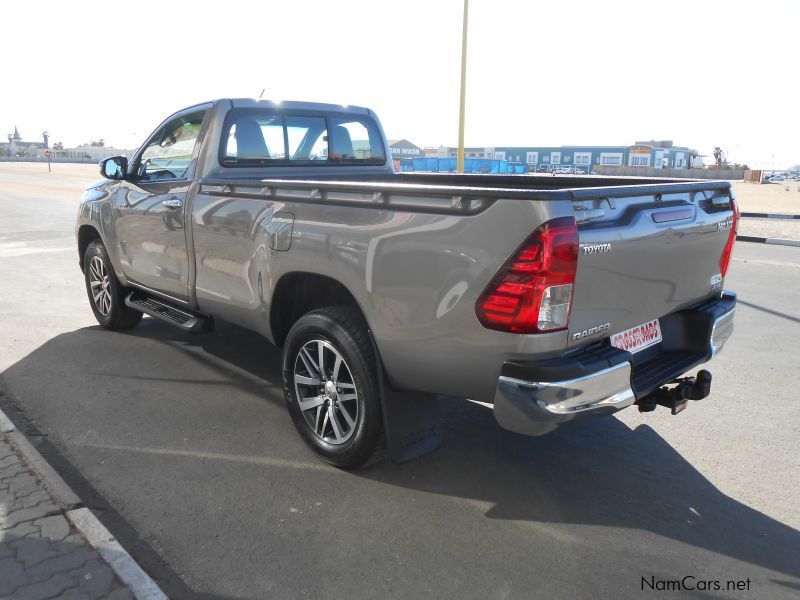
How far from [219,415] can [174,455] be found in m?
0.59

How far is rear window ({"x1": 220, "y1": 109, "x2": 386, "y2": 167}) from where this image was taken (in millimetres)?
4805

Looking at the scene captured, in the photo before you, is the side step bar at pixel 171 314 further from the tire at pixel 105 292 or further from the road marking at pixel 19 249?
the road marking at pixel 19 249

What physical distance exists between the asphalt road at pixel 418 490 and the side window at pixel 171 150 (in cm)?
155

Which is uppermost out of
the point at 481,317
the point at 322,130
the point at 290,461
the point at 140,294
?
the point at 322,130

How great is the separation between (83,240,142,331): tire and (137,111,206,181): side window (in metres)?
1.09

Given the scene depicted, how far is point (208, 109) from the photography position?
4.79 meters

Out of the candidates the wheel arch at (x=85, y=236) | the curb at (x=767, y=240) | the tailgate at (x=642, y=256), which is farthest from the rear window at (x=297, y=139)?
the curb at (x=767, y=240)

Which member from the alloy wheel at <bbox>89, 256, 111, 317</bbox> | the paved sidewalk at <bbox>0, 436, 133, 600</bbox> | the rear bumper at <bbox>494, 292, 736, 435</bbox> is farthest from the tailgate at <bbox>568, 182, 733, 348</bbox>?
the alloy wheel at <bbox>89, 256, 111, 317</bbox>

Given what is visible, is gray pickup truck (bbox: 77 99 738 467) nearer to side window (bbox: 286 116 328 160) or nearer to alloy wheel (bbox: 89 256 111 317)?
side window (bbox: 286 116 328 160)

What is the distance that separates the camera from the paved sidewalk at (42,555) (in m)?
2.52

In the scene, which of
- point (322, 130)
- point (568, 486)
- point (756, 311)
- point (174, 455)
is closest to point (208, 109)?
point (322, 130)

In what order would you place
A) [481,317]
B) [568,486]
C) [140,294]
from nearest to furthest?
1. [481,317]
2. [568,486]
3. [140,294]

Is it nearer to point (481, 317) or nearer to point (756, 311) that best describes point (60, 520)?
point (481, 317)

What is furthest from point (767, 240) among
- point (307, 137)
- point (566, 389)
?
point (566, 389)
